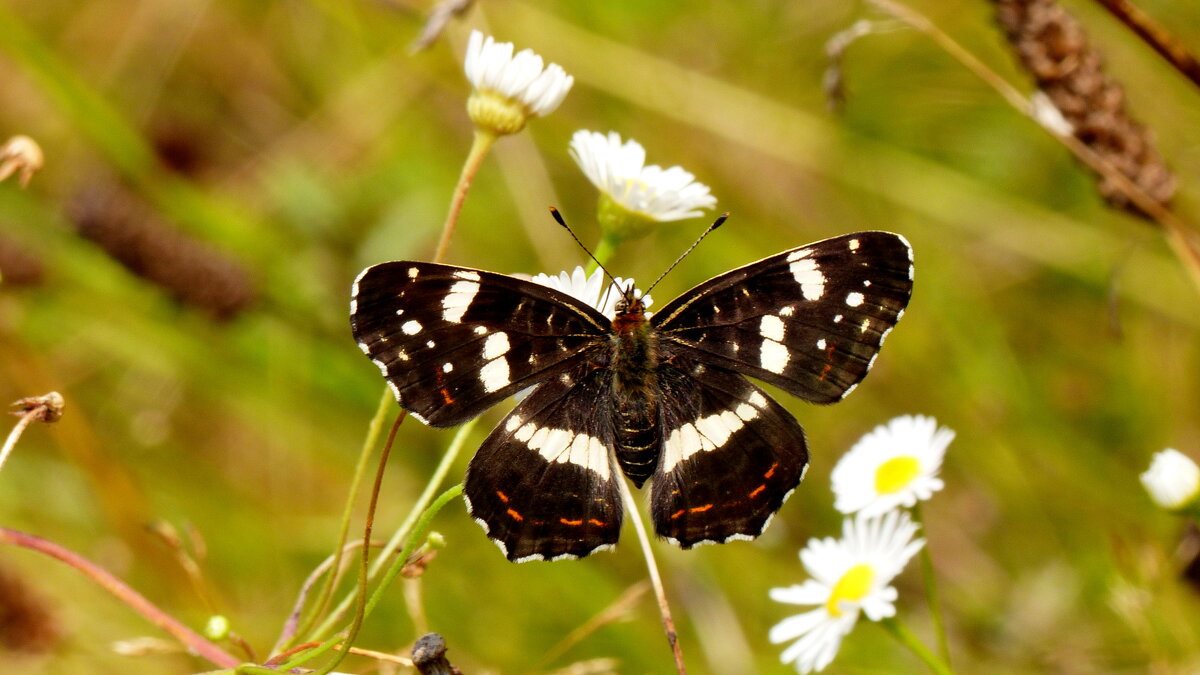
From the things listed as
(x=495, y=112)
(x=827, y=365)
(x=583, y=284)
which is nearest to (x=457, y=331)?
(x=583, y=284)

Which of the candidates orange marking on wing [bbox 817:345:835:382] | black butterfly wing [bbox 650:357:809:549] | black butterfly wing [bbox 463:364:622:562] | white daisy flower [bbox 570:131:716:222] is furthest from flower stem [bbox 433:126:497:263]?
orange marking on wing [bbox 817:345:835:382]

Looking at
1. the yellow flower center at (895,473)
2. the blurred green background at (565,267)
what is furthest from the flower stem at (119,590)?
the blurred green background at (565,267)

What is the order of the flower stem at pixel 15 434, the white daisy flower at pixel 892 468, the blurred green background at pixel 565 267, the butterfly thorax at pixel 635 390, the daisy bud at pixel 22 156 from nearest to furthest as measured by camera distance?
the flower stem at pixel 15 434, the daisy bud at pixel 22 156, the white daisy flower at pixel 892 468, the butterfly thorax at pixel 635 390, the blurred green background at pixel 565 267

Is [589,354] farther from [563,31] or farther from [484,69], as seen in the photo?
[563,31]

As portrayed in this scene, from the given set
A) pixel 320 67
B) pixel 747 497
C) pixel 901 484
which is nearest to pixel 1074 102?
pixel 901 484

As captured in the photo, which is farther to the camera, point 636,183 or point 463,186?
point 636,183

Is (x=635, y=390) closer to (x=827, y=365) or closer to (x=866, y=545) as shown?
(x=827, y=365)

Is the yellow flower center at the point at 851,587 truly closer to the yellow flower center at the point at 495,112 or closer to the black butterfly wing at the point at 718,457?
the black butterfly wing at the point at 718,457

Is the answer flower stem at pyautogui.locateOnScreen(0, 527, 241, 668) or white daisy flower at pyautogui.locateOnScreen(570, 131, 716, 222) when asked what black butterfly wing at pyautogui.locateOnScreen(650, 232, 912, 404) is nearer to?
white daisy flower at pyautogui.locateOnScreen(570, 131, 716, 222)
